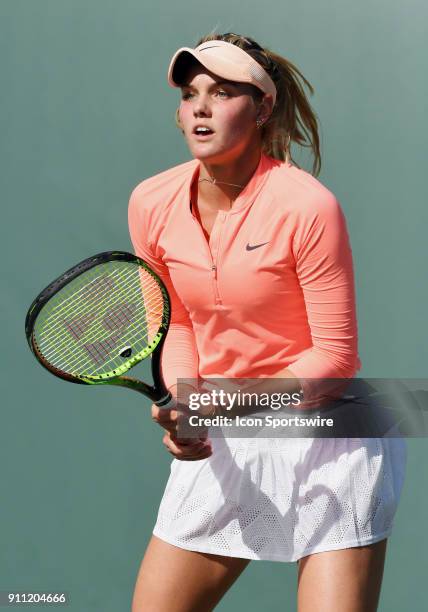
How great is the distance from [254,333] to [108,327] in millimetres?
243

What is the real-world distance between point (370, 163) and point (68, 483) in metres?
0.97

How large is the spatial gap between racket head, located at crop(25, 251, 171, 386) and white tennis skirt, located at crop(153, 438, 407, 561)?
7.9 inches

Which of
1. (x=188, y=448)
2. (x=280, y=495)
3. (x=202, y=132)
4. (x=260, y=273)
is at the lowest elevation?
(x=280, y=495)

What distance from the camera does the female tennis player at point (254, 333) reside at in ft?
7.54

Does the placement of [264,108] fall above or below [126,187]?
above

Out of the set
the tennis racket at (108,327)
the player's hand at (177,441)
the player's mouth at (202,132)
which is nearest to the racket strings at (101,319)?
the tennis racket at (108,327)

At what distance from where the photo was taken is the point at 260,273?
2.30m

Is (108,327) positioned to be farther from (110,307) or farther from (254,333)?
(254,333)

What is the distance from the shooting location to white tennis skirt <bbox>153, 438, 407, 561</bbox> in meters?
2.36

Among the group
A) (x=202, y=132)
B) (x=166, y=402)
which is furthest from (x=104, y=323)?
(x=202, y=132)

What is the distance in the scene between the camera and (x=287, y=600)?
11.1 feet

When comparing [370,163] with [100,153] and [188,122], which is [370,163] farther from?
[188,122]

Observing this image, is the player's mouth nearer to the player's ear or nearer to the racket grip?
the player's ear

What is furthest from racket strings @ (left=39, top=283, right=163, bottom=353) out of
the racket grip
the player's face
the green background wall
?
the green background wall
